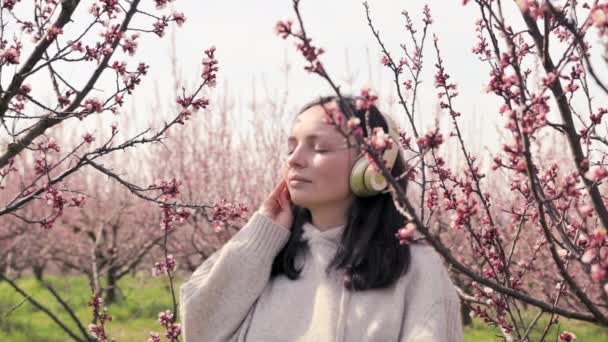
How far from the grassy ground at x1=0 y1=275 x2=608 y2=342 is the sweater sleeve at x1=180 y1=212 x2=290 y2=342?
5391mm

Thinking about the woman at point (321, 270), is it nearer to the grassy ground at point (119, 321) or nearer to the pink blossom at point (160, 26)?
the pink blossom at point (160, 26)

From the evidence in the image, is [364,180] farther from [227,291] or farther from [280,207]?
[227,291]

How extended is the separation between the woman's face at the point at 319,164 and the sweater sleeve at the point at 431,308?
16.1 inches

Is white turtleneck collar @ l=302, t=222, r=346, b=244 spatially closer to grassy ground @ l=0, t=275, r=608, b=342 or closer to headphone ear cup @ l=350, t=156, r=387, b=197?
headphone ear cup @ l=350, t=156, r=387, b=197

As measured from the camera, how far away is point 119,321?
10359mm

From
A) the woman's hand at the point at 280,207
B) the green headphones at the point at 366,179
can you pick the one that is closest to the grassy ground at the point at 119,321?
the woman's hand at the point at 280,207

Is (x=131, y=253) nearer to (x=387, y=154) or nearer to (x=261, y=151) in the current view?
(x=261, y=151)

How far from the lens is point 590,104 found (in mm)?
2371

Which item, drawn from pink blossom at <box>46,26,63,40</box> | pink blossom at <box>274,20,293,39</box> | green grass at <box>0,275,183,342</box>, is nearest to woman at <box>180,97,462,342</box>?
pink blossom at <box>274,20,293,39</box>

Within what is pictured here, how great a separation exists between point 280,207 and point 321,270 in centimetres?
36

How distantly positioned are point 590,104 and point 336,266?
110 centimetres

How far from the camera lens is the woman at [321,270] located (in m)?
2.15

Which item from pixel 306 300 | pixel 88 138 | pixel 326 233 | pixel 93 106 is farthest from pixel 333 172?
pixel 88 138

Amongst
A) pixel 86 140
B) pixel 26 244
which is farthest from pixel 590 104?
pixel 26 244
